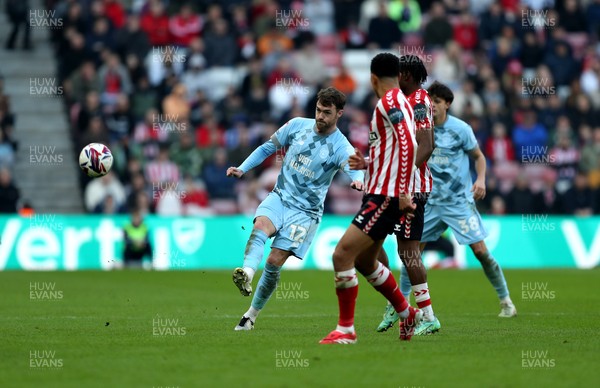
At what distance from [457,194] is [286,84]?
1398 cm

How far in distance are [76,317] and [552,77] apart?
18.5 metres

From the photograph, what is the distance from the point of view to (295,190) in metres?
12.0

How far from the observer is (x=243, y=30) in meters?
28.8

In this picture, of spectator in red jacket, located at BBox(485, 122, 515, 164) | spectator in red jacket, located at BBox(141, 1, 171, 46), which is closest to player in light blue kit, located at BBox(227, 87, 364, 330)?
spectator in red jacket, located at BBox(485, 122, 515, 164)

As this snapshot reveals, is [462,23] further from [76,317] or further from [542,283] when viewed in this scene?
[76,317]

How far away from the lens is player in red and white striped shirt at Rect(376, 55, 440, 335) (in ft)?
34.0

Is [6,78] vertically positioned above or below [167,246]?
above

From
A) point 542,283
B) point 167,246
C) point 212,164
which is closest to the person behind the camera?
point 542,283

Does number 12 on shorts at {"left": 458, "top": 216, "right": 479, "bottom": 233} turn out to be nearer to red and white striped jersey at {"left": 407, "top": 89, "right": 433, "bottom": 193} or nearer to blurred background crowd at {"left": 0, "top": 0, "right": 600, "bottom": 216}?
red and white striped jersey at {"left": 407, "top": 89, "right": 433, "bottom": 193}

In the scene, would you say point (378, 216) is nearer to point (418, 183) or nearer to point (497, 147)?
point (418, 183)

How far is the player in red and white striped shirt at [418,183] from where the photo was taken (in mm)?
10359

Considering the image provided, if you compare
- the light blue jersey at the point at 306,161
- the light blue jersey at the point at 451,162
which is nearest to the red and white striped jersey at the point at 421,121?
the light blue jersey at the point at 306,161

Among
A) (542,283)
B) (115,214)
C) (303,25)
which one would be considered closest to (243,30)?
(303,25)

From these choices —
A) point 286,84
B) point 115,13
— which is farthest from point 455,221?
point 115,13
